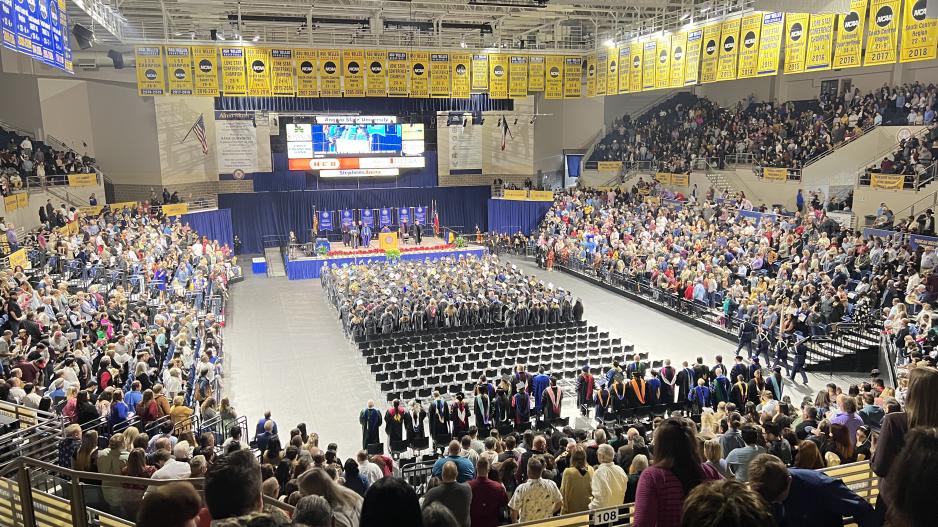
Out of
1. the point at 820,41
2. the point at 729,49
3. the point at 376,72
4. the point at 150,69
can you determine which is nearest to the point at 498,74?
the point at 376,72

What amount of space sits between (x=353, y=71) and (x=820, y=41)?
1352cm

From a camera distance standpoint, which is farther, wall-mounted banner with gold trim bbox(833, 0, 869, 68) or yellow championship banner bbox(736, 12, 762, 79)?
yellow championship banner bbox(736, 12, 762, 79)

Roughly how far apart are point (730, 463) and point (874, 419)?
399 cm

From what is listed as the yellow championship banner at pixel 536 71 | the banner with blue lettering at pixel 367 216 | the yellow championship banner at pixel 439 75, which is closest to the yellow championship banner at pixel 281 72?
the yellow championship banner at pixel 439 75

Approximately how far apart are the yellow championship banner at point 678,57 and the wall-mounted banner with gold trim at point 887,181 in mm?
6477

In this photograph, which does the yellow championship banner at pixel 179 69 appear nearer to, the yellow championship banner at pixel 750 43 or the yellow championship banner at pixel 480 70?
the yellow championship banner at pixel 480 70

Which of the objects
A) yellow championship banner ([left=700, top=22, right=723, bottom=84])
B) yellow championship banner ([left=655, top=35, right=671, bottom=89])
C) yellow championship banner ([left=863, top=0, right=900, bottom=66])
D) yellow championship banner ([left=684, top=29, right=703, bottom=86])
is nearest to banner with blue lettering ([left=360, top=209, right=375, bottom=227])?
yellow championship banner ([left=655, top=35, right=671, bottom=89])

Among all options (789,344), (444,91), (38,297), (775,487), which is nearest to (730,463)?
(775,487)

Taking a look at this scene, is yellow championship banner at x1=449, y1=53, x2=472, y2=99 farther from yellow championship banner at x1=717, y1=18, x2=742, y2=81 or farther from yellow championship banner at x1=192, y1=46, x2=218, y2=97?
yellow championship banner at x1=717, y1=18, x2=742, y2=81

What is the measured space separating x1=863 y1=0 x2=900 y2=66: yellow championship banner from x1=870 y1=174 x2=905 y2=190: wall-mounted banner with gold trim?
21.7ft

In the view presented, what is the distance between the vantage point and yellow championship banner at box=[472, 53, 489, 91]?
23516mm

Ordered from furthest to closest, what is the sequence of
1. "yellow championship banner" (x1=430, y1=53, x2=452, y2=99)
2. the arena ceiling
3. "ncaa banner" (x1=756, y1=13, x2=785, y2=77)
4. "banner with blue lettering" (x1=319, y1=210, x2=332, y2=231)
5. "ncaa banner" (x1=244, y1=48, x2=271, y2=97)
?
"banner with blue lettering" (x1=319, y1=210, x2=332, y2=231), "yellow championship banner" (x1=430, y1=53, x2=452, y2=99), the arena ceiling, "ncaa banner" (x1=244, y1=48, x2=271, y2=97), "ncaa banner" (x1=756, y1=13, x2=785, y2=77)

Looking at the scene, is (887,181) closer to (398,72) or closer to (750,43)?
(750,43)

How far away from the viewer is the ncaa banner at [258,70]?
20.9m
